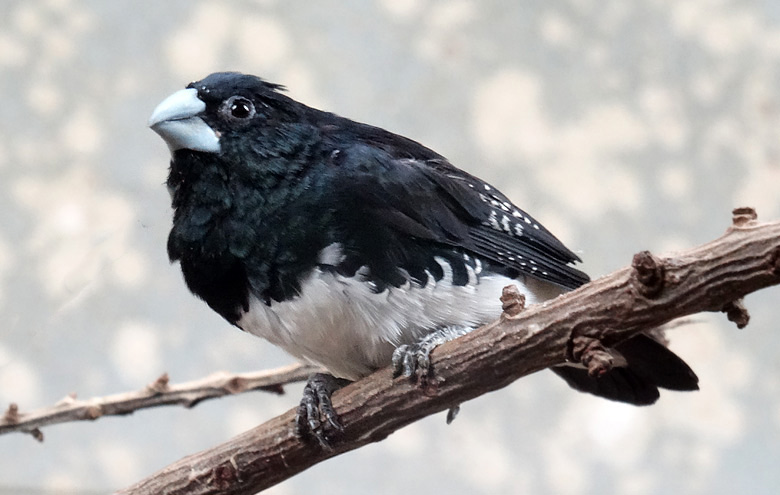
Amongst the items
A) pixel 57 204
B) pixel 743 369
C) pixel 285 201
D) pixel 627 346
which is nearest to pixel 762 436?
pixel 743 369

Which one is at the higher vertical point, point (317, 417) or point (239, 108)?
point (239, 108)

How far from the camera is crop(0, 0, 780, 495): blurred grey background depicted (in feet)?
9.91

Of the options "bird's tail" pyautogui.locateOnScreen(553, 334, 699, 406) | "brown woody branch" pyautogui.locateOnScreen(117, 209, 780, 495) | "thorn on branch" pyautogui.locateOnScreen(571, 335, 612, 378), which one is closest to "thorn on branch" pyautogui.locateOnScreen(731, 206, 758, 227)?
"brown woody branch" pyautogui.locateOnScreen(117, 209, 780, 495)

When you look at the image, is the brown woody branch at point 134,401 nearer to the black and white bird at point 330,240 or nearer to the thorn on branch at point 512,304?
the black and white bird at point 330,240

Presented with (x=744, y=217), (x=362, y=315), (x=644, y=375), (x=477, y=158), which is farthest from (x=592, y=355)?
(x=477, y=158)

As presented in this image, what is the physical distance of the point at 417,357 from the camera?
1581 mm

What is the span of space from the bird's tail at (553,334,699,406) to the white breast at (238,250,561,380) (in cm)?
33

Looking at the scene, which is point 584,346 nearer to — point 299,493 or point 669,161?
point 669,161

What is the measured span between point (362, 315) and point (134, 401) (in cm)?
80

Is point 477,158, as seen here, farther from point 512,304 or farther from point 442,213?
point 512,304

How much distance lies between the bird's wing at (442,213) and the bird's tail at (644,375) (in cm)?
19

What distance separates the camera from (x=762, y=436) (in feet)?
10.2

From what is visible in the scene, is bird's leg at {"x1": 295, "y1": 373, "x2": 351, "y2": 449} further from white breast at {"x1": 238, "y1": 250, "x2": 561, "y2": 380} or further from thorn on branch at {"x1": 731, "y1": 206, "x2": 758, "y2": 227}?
thorn on branch at {"x1": 731, "y1": 206, "x2": 758, "y2": 227}

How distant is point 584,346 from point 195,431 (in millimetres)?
2148
